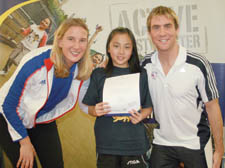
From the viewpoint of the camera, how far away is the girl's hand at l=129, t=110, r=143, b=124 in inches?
69.8

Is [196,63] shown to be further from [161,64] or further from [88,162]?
[88,162]

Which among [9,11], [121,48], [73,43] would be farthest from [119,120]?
[9,11]

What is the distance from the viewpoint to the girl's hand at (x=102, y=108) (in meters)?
1.79

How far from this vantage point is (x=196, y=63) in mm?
1912

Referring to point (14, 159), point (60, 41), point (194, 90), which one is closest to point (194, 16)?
point (194, 90)

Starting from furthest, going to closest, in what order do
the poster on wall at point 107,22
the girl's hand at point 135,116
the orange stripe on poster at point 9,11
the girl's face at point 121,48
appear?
the orange stripe on poster at point 9,11 → the poster on wall at point 107,22 → the girl's face at point 121,48 → the girl's hand at point 135,116

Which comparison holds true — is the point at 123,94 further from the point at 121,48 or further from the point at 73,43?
the point at 73,43

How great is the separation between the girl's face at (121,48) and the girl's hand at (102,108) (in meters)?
0.37

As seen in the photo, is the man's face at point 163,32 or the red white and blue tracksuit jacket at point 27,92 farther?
the man's face at point 163,32

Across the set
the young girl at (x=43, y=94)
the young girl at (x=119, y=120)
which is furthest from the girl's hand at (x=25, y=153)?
the young girl at (x=119, y=120)

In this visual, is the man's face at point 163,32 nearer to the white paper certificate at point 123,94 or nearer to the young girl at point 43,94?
the white paper certificate at point 123,94

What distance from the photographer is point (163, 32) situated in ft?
6.35

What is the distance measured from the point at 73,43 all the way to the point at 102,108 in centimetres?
61

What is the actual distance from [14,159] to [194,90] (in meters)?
1.59
